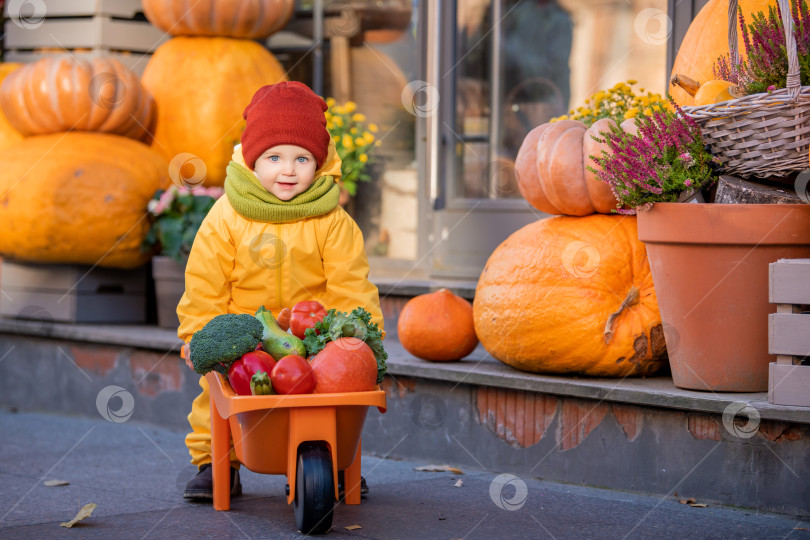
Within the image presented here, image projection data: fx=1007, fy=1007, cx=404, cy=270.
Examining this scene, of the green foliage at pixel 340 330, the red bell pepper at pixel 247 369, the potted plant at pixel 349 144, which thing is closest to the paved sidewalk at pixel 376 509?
the red bell pepper at pixel 247 369

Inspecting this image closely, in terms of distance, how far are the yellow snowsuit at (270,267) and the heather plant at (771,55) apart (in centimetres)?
145

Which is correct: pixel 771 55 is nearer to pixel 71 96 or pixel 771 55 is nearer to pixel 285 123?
pixel 285 123

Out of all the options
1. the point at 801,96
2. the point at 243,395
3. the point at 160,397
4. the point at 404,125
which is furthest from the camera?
the point at 404,125

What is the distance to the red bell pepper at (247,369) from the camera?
2875mm

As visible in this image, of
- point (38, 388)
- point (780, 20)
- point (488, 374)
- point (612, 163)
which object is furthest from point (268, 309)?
point (38, 388)

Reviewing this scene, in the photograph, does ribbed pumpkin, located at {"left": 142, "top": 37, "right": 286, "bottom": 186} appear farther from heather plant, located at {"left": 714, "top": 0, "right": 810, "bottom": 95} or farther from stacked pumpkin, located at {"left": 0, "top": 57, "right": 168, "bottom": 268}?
heather plant, located at {"left": 714, "top": 0, "right": 810, "bottom": 95}

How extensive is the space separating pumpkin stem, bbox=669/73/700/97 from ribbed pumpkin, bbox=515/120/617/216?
31 centimetres

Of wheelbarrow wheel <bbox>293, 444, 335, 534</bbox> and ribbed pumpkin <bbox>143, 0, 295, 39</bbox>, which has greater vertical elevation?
ribbed pumpkin <bbox>143, 0, 295, 39</bbox>

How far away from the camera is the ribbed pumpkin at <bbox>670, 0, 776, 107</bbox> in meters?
3.99

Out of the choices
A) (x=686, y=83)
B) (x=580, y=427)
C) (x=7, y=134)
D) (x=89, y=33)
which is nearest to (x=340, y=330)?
(x=580, y=427)

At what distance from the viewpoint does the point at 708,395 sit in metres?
3.38

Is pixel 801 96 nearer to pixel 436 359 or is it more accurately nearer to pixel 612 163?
pixel 612 163

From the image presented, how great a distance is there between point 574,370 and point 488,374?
0.34m

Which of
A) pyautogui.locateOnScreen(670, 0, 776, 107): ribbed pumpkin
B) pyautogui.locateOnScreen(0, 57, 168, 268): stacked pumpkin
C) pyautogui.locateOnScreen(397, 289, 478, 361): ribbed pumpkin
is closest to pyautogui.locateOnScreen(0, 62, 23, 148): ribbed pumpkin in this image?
pyautogui.locateOnScreen(0, 57, 168, 268): stacked pumpkin
